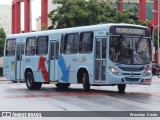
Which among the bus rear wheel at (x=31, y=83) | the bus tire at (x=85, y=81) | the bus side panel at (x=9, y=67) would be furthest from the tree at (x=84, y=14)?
the bus tire at (x=85, y=81)

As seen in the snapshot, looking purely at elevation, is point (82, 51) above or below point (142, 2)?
below

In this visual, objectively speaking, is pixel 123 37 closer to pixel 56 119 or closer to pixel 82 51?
pixel 82 51

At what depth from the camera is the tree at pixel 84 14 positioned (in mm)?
52750

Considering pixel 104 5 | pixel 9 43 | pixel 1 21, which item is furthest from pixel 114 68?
pixel 1 21

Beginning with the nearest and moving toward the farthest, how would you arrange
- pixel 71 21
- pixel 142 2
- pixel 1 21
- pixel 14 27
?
pixel 71 21 < pixel 142 2 < pixel 14 27 < pixel 1 21

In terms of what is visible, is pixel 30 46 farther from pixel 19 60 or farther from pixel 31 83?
pixel 31 83

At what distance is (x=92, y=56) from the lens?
21.5 m

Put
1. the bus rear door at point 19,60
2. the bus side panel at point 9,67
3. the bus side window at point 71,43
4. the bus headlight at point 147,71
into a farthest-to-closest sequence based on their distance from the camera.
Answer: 1. the bus side panel at point 9,67
2. the bus rear door at point 19,60
3. the bus side window at point 71,43
4. the bus headlight at point 147,71

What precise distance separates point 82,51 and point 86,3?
3311cm

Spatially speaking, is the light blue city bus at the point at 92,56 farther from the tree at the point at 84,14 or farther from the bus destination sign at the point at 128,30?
the tree at the point at 84,14

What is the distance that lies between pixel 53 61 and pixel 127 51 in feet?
16.0

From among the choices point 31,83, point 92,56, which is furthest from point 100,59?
point 31,83

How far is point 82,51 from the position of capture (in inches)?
881

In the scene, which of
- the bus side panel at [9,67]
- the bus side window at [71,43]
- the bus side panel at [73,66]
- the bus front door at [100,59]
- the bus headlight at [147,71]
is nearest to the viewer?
the bus front door at [100,59]
